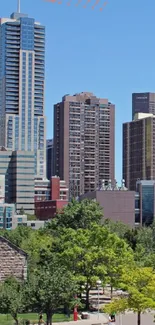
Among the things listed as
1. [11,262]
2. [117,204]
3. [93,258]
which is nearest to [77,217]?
[93,258]

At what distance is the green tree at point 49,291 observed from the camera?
142 feet

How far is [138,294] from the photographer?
4328 centimetres

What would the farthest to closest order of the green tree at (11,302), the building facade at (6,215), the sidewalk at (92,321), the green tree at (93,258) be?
the building facade at (6,215)
the green tree at (93,258)
the sidewalk at (92,321)
the green tree at (11,302)

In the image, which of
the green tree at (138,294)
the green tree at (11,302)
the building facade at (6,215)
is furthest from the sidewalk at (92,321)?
the building facade at (6,215)

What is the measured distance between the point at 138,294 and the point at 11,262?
15.7 meters

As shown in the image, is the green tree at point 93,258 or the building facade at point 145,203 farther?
→ the building facade at point 145,203

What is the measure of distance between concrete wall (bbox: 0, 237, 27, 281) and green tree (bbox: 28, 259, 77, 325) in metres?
11.0

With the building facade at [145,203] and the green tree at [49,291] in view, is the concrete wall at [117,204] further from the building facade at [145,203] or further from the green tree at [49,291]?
the green tree at [49,291]

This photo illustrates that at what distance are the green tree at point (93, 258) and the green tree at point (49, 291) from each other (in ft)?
29.7

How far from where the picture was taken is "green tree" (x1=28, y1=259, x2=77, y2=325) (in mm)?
43156

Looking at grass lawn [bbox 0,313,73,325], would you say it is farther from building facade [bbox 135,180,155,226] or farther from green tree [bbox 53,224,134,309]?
building facade [bbox 135,180,155,226]

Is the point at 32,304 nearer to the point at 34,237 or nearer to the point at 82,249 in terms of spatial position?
the point at 82,249

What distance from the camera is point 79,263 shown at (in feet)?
184

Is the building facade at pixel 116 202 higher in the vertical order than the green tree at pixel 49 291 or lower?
higher
